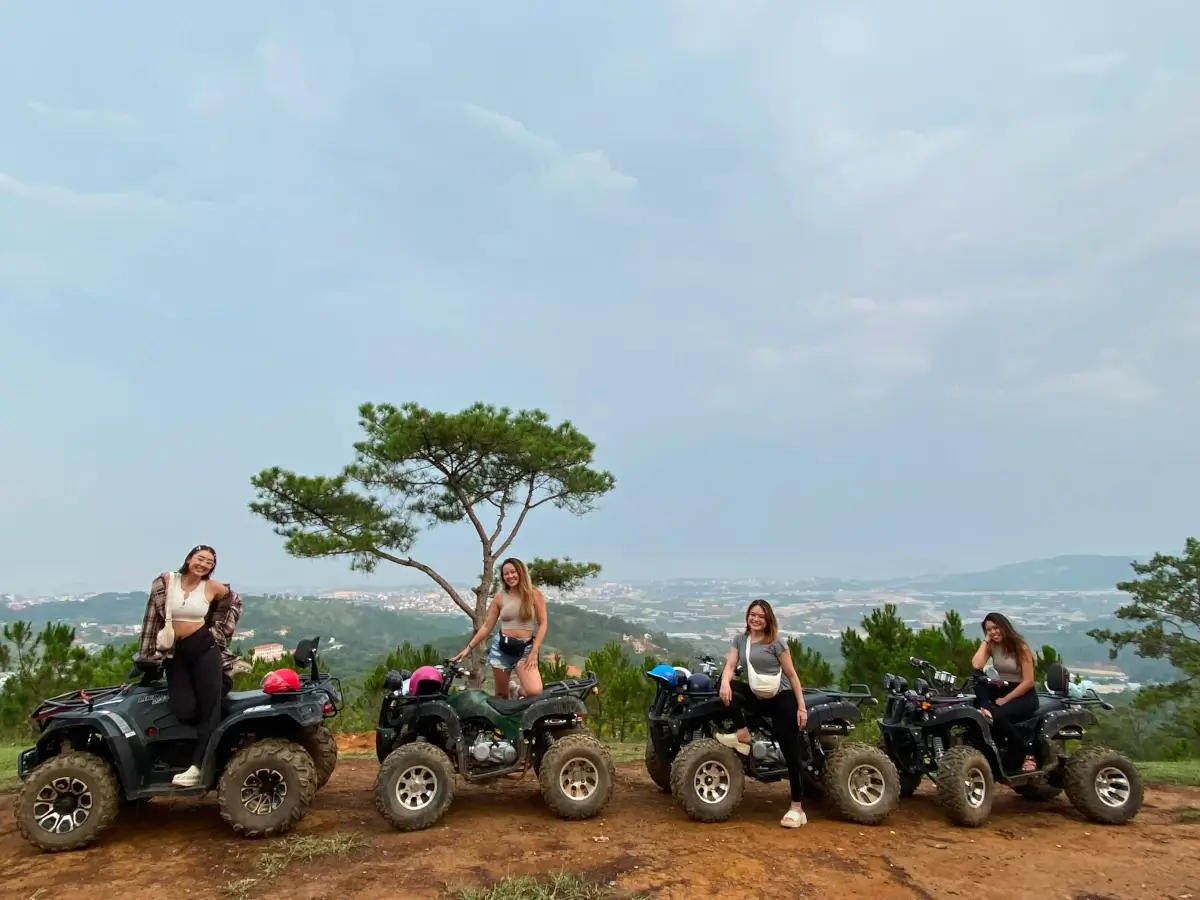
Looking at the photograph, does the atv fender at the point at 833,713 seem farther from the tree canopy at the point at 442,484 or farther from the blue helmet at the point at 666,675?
the tree canopy at the point at 442,484

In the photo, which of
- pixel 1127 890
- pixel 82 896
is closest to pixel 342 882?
pixel 82 896

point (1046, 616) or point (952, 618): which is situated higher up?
point (952, 618)

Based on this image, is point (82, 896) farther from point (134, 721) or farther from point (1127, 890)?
point (1127, 890)

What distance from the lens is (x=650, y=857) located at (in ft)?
14.1

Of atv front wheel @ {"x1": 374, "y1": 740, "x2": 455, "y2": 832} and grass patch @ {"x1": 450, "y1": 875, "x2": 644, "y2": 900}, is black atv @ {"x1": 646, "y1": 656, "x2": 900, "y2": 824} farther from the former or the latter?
atv front wheel @ {"x1": 374, "y1": 740, "x2": 455, "y2": 832}

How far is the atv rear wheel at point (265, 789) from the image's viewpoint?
4.54 meters

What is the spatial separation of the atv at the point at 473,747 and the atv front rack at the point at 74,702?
1.84 meters

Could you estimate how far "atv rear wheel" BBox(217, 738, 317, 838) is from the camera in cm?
454

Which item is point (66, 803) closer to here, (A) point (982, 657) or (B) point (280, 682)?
(B) point (280, 682)

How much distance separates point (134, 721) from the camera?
15.1ft

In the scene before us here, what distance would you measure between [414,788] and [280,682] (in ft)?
3.94

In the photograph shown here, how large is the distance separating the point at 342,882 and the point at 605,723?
8821 mm

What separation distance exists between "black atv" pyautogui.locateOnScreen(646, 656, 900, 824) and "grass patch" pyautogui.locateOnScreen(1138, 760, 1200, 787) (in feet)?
13.3

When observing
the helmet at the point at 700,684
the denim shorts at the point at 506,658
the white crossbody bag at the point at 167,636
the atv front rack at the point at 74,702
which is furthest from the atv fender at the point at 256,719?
the helmet at the point at 700,684
